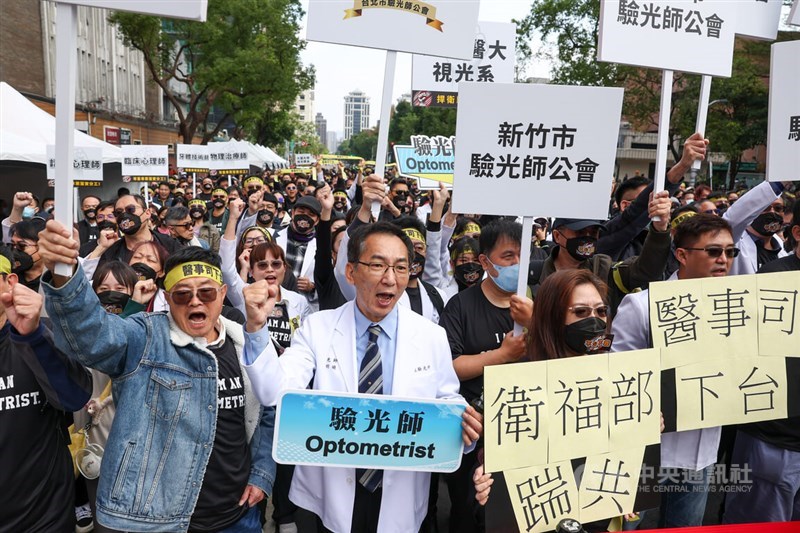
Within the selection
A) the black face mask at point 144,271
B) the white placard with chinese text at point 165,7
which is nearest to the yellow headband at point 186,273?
the white placard with chinese text at point 165,7

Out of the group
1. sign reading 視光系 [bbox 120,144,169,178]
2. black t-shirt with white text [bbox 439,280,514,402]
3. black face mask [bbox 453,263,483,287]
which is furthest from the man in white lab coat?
sign reading 視光系 [bbox 120,144,169,178]

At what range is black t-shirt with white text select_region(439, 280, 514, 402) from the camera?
321cm

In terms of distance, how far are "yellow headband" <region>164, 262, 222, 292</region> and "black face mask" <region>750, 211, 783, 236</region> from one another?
4.31m

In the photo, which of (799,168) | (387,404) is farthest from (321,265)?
(799,168)

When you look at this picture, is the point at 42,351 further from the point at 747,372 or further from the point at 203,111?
the point at 203,111

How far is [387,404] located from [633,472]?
1012 millimetres

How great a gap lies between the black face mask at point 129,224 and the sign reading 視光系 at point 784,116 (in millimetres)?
4739

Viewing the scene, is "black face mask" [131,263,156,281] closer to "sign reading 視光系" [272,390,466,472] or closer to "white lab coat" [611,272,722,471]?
"sign reading 視光系" [272,390,466,472]

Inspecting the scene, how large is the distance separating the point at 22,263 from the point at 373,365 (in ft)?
11.1

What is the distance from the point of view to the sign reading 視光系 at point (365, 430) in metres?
2.26

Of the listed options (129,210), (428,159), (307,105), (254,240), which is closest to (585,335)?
(254,240)

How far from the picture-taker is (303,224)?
559cm

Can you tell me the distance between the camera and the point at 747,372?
2811 millimetres
